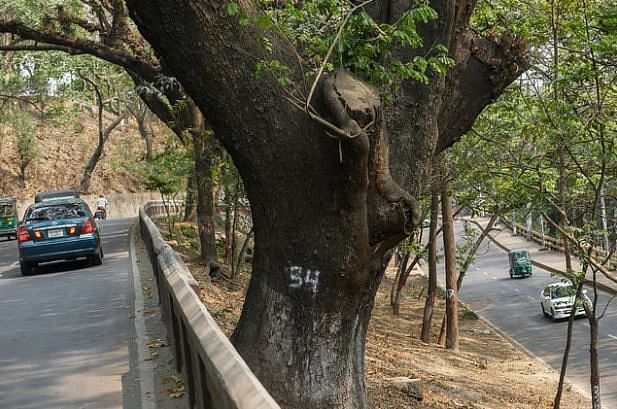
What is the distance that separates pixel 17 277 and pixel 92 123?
56023mm

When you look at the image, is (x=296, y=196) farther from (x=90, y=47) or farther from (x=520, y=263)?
(x=520, y=263)

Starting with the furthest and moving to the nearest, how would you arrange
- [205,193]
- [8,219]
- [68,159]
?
1. [68,159]
2. [8,219]
3. [205,193]

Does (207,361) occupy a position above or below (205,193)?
below

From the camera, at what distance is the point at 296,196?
21.5 feet

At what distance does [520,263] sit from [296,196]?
42453 mm

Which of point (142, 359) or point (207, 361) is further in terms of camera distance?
point (142, 359)

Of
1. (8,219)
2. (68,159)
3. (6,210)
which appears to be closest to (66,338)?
(8,219)

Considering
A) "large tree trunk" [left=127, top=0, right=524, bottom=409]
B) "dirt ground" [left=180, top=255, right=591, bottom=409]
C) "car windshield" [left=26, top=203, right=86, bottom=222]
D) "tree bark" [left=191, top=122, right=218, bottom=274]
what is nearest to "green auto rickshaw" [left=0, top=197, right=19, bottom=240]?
"dirt ground" [left=180, top=255, right=591, bottom=409]

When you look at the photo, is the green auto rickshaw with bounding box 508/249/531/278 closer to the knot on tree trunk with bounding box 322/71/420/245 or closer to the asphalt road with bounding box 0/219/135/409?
the asphalt road with bounding box 0/219/135/409

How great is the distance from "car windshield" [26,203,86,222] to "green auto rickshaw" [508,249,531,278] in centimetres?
3198

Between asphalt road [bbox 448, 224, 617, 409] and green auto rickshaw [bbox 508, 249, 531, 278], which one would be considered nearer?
asphalt road [bbox 448, 224, 617, 409]

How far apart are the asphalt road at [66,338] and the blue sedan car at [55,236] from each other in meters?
0.44

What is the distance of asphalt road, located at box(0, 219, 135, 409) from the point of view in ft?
26.5

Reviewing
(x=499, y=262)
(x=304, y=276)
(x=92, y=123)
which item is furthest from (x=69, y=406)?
(x=92, y=123)
